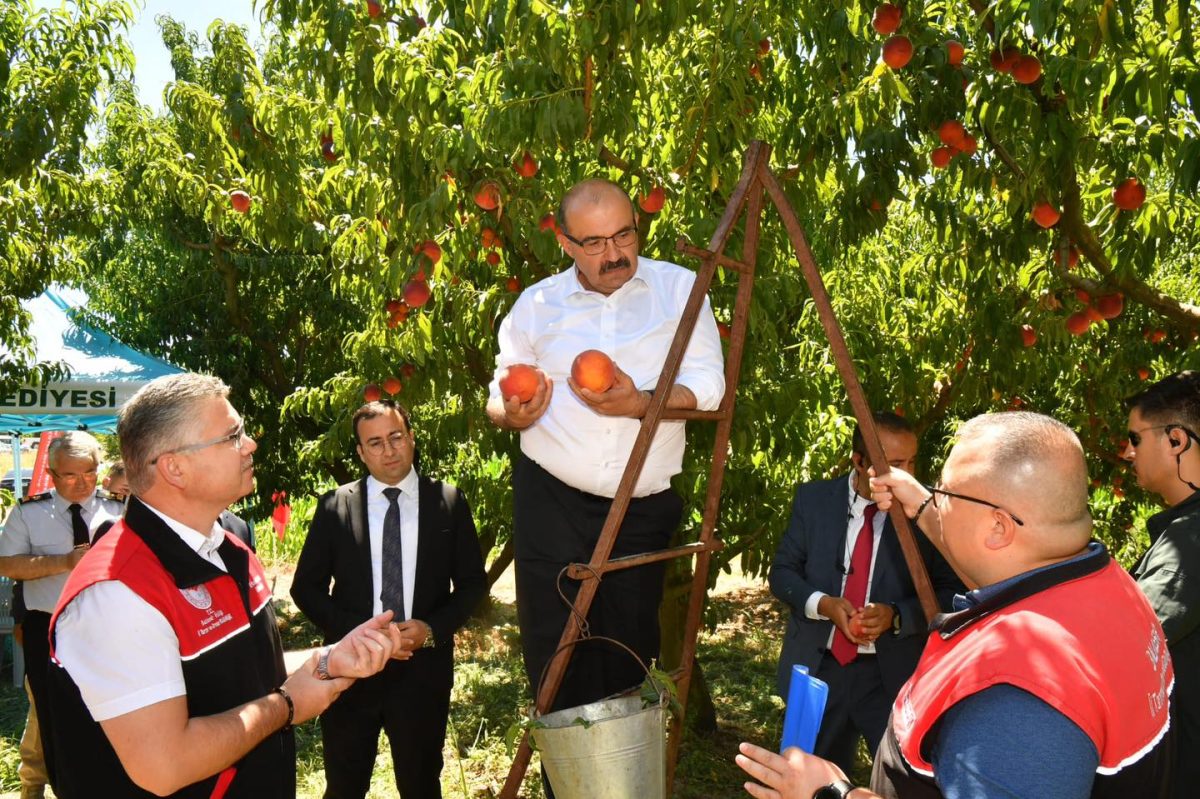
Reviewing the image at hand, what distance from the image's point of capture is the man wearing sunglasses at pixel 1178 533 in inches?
111

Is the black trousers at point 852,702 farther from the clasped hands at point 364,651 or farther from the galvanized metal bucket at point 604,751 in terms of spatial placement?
the clasped hands at point 364,651

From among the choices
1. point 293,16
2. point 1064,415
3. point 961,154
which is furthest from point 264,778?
point 1064,415

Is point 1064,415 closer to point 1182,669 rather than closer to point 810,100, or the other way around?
point 810,100

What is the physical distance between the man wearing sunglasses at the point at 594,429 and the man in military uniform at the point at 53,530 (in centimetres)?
280

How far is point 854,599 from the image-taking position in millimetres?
3928

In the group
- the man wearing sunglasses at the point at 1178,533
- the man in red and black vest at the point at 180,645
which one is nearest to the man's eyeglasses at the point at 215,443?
the man in red and black vest at the point at 180,645

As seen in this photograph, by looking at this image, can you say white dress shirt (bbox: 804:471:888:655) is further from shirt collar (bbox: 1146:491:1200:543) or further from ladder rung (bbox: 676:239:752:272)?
ladder rung (bbox: 676:239:752:272)

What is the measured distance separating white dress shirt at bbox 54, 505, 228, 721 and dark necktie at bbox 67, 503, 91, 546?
373cm

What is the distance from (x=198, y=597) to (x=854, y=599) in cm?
250

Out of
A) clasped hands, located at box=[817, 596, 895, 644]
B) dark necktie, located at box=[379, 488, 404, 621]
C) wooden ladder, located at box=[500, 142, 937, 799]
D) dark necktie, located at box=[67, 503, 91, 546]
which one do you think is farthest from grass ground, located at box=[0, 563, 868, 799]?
wooden ladder, located at box=[500, 142, 937, 799]

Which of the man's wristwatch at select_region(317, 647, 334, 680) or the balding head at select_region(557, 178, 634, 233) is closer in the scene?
the man's wristwatch at select_region(317, 647, 334, 680)

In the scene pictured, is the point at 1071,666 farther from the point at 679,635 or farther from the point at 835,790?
the point at 679,635

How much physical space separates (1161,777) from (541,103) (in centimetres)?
256

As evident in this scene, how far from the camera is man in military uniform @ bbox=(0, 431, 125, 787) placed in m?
5.13
